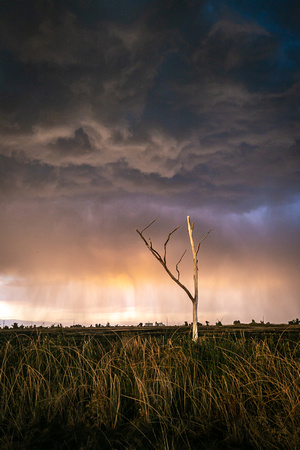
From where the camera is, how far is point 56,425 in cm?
670

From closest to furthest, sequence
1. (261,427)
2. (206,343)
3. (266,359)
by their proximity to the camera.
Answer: (261,427) < (266,359) < (206,343)

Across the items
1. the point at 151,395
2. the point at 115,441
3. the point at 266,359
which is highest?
the point at 266,359

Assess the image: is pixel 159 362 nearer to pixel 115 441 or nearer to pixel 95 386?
pixel 95 386

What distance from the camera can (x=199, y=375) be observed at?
927 cm

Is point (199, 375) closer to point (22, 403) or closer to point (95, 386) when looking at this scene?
point (95, 386)

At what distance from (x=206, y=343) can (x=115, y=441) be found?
18.2 feet

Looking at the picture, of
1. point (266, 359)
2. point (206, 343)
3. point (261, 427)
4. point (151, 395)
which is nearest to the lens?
point (261, 427)

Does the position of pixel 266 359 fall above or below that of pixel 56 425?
above

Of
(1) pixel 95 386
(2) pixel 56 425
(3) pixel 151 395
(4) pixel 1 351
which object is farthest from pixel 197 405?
(4) pixel 1 351

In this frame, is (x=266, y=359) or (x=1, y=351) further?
(x=1, y=351)

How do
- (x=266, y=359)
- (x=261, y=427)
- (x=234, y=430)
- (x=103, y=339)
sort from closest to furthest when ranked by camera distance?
(x=234, y=430)
(x=261, y=427)
(x=266, y=359)
(x=103, y=339)

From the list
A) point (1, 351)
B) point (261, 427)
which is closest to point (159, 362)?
point (261, 427)

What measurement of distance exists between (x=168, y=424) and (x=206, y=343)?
15.2 feet

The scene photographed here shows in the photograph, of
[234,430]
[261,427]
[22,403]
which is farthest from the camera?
[22,403]
